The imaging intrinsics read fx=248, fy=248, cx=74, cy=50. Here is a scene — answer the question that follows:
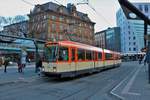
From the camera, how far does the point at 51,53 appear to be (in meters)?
18.2

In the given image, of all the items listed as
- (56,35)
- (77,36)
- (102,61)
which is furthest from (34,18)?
(102,61)

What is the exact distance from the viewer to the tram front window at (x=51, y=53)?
708 inches

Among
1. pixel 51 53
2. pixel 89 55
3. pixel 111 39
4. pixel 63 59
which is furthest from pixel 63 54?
pixel 111 39

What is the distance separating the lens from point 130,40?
116 meters

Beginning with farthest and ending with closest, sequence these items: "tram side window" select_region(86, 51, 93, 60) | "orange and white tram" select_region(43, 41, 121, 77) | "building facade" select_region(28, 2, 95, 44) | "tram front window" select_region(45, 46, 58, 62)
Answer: "building facade" select_region(28, 2, 95, 44) → "tram side window" select_region(86, 51, 93, 60) → "tram front window" select_region(45, 46, 58, 62) → "orange and white tram" select_region(43, 41, 121, 77)

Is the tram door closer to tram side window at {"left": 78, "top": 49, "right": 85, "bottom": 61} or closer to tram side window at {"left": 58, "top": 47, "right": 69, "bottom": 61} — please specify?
tram side window at {"left": 58, "top": 47, "right": 69, "bottom": 61}

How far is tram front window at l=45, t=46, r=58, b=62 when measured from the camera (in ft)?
59.0

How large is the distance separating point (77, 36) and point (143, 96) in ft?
249

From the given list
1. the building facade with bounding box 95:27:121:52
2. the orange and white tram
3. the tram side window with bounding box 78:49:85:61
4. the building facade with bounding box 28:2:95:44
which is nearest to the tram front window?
the orange and white tram

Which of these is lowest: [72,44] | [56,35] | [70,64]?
[70,64]

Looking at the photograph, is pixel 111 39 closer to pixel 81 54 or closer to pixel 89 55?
pixel 89 55

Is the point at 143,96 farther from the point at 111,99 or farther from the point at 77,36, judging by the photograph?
the point at 77,36

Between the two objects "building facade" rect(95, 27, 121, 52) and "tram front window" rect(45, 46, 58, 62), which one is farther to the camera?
"building facade" rect(95, 27, 121, 52)

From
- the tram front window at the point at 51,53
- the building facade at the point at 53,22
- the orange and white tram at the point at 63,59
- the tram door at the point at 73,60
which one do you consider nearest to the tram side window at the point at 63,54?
the orange and white tram at the point at 63,59
